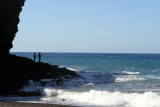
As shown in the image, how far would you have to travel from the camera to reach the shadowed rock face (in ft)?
85.5

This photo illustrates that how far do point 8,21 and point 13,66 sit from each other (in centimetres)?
479

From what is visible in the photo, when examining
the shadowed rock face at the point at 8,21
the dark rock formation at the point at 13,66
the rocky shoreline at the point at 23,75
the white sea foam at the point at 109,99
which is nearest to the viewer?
the white sea foam at the point at 109,99

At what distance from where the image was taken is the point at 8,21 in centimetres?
2781

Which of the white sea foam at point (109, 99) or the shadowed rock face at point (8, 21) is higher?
the shadowed rock face at point (8, 21)

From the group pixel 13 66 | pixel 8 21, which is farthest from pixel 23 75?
pixel 8 21

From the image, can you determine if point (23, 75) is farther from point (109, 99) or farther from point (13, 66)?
point (109, 99)

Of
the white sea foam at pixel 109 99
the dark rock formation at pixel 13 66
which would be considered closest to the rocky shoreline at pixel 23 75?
the dark rock formation at pixel 13 66

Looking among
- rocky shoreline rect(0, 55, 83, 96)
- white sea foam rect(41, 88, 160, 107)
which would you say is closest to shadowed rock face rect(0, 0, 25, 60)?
rocky shoreline rect(0, 55, 83, 96)

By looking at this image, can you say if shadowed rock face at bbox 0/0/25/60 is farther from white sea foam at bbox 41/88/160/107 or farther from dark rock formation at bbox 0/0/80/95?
white sea foam at bbox 41/88/160/107

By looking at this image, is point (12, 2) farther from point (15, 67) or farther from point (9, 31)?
point (15, 67)

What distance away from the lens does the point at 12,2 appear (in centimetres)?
2873

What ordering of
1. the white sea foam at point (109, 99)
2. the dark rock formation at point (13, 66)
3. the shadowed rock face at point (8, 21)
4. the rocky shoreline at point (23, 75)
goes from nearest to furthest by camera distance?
the white sea foam at point (109, 99), the rocky shoreline at point (23, 75), the dark rock formation at point (13, 66), the shadowed rock face at point (8, 21)

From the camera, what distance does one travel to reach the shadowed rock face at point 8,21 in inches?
1026

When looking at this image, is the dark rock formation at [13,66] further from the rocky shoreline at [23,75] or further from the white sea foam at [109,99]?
the white sea foam at [109,99]
